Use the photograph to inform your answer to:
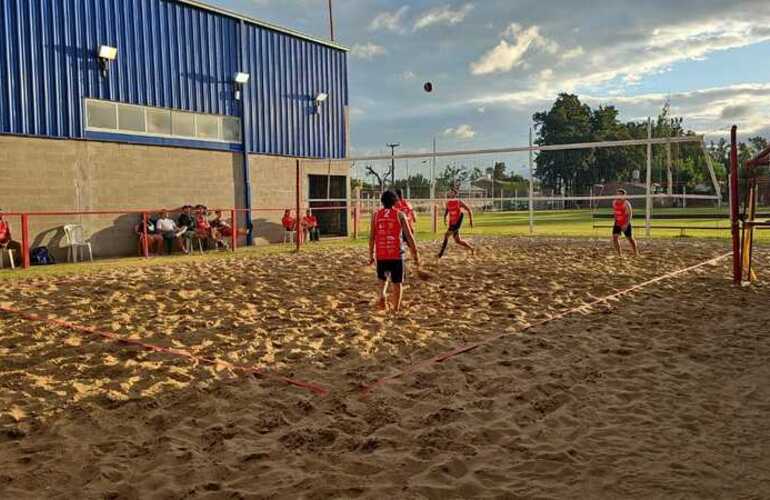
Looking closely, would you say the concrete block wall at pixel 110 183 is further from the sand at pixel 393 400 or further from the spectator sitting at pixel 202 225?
the sand at pixel 393 400

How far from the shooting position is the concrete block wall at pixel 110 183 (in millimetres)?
12219

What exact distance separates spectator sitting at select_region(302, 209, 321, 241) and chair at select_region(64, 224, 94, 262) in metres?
6.00

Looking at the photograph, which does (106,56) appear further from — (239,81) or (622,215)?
(622,215)

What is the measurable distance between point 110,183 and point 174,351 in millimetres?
10389

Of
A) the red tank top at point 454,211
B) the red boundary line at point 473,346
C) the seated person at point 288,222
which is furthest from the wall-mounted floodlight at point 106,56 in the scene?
the red boundary line at point 473,346

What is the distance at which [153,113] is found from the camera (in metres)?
14.8

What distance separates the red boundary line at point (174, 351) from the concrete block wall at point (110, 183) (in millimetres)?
6832

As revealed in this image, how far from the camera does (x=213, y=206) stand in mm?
16156

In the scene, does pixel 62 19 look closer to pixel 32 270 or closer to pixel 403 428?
pixel 32 270

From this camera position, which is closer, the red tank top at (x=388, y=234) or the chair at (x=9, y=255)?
the red tank top at (x=388, y=234)

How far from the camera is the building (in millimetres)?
12367

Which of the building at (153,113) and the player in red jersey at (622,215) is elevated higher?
the building at (153,113)

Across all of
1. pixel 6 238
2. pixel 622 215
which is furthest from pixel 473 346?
pixel 6 238

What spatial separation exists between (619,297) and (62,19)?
1279 centimetres
